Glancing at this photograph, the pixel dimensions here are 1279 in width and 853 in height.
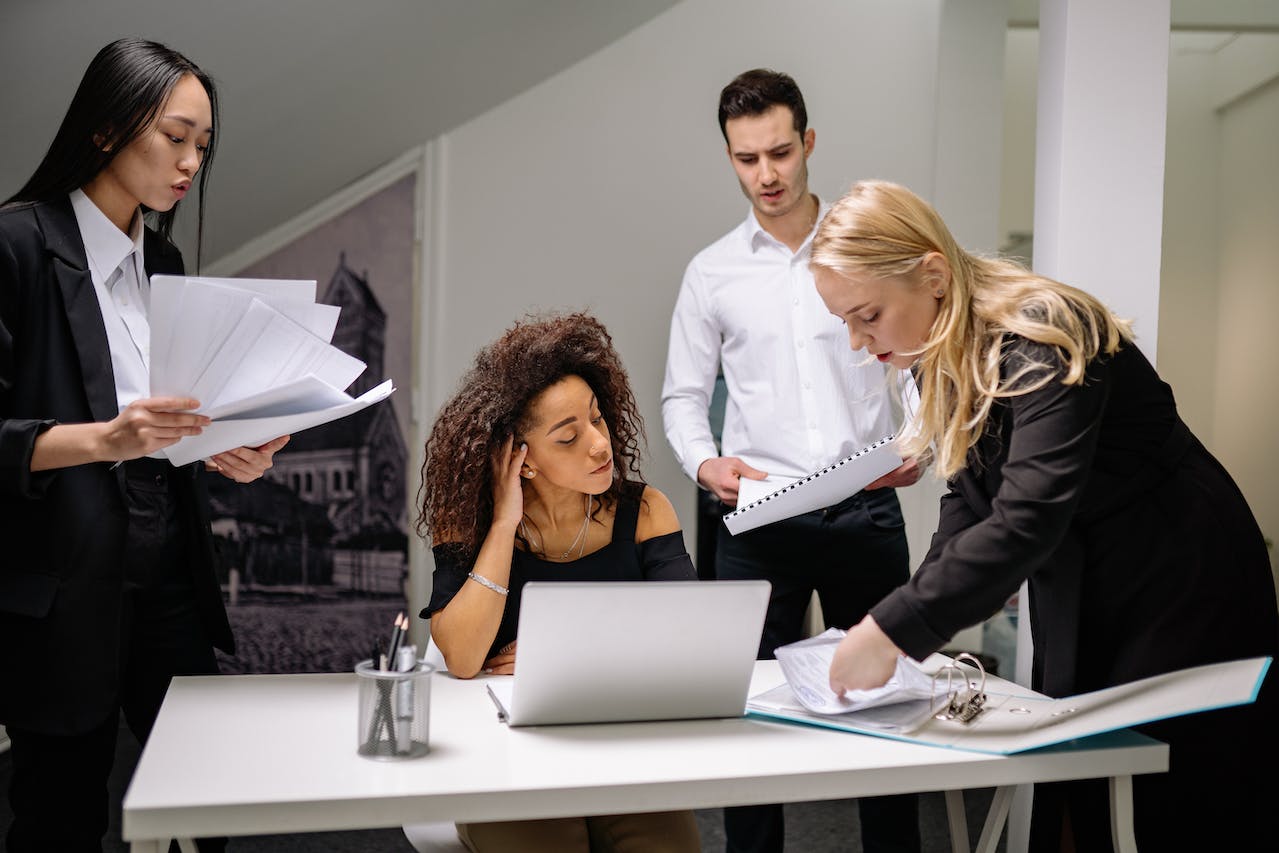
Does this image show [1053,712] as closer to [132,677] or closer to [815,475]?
[815,475]

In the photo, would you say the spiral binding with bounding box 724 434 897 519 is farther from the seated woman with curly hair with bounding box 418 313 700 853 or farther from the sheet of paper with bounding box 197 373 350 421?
the sheet of paper with bounding box 197 373 350 421

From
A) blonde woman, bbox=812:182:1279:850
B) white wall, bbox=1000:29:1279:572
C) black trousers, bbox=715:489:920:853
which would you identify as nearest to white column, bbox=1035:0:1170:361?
black trousers, bbox=715:489:920:853

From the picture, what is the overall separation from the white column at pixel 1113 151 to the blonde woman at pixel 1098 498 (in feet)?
Answer: 2.46

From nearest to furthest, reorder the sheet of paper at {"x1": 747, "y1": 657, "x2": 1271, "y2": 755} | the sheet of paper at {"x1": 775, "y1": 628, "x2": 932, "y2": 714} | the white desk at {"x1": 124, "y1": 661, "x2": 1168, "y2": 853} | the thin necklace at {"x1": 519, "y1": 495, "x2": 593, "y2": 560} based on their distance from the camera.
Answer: the white desk at {"x1": 124, "y1": 661, "x2": 1168, "y2": 853} < the sheet of paper at {"x1": 747, "y1": 657, "x2": 1271, "y2": 755} < the sheet of paper at {"x1": 775, "y1": 628, "x2": 932, "y2": 714} < the thin necklace at {"x1": 519, "y1": 495, "x2": 593, "y2": 560}

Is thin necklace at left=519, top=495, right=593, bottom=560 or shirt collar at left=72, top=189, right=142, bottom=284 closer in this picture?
shirt collar at left=72, top=189, right=142, bottom=284

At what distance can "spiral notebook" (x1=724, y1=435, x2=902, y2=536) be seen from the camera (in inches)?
73.8

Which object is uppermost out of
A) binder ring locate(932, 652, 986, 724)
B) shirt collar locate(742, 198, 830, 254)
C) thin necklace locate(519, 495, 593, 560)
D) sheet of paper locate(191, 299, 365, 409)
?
shirt collar locate(742, 198, 830, 254)

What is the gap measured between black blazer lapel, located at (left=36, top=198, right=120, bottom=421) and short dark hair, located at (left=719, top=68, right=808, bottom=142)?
1.47 m

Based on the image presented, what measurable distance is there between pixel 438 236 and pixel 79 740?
101 inches

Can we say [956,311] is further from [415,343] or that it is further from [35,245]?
[415,343]

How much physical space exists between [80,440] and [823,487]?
1.18 m

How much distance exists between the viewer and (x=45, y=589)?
164cm

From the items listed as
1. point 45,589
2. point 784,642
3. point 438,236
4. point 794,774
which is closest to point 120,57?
point 45,589

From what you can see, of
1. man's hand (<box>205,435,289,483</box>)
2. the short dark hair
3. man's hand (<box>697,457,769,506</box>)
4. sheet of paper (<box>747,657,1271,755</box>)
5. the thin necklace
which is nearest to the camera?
sheet of paper (<box>747,657,1271,755</box>)
